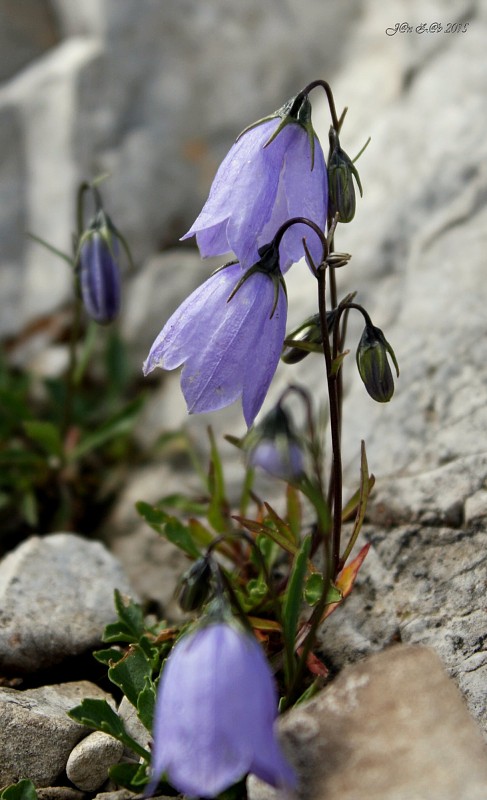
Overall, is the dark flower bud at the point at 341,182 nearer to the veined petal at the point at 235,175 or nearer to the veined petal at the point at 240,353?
the veined petal at the point at 235,175

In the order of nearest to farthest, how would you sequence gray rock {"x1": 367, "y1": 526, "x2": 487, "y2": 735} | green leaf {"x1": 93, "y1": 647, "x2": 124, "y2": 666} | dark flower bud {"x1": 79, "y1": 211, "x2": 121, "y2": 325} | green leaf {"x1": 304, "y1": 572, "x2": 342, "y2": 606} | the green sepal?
the green sepal → gray rock {"x1": 367, "y1": 526, "x2": 487, "y2": 735} → green leaf {"x1": 304, "y1": 572, "x2": 342, "y2": 606} → green leaf {"x1": 93, "y1": 647, "x2": 124, "y2": 666} → dark flower bud {"x1": 79, "y1": 211, "x2": 121, "y2": 325}

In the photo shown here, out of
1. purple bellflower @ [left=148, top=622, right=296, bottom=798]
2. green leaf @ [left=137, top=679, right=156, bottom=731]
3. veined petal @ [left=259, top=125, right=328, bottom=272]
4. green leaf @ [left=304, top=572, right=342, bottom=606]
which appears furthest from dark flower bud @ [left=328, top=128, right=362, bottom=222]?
green leaf @ [left=137, top=679, right=156, bottom=731]

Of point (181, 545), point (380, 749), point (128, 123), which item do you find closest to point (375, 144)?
point (128, 123)

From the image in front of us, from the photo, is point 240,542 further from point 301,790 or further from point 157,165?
point 157,165

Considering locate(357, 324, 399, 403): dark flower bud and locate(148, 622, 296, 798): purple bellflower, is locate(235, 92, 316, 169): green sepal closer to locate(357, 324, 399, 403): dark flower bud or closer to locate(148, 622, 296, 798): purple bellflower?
locate(357, 324, 399, 403): dark flower bud

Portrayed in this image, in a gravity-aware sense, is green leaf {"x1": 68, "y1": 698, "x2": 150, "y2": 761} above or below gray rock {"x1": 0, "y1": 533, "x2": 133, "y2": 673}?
below

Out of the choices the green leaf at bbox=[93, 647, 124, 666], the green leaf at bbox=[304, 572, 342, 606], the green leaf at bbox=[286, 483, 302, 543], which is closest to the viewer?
the green leaf at bbox=[304, 572, 342, 606]
